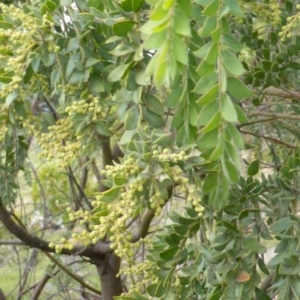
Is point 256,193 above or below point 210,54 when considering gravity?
below

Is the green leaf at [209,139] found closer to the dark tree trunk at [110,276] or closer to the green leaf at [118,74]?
A: the green leaf at [118,74]

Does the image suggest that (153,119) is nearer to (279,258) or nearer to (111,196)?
(111,196)

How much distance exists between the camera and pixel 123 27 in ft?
2.46

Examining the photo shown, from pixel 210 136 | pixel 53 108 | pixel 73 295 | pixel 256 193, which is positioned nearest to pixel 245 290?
pixel 256 193

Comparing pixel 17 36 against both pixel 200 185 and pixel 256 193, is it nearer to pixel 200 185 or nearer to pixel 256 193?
pixel 200 185

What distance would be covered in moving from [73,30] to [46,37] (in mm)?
56

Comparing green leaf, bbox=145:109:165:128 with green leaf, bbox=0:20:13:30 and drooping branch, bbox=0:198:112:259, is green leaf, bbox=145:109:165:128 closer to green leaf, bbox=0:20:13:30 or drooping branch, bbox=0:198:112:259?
green leaf, bbox=0:20:13:30

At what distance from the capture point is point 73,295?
7.85ft

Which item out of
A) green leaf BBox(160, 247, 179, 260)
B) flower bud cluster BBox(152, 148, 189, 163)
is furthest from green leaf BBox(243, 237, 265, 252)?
flower bud cluster BBox(152, 148, 189, 163)

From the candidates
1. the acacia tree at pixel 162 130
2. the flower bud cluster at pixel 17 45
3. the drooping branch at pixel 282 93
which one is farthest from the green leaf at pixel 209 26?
the drooping branch at pixel 282 93

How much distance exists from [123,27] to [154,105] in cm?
12

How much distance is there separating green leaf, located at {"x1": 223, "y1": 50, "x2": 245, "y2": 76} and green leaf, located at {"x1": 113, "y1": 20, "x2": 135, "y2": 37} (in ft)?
0.64

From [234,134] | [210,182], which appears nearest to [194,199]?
[210,182]

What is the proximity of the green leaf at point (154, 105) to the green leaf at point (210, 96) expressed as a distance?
0.21 m
